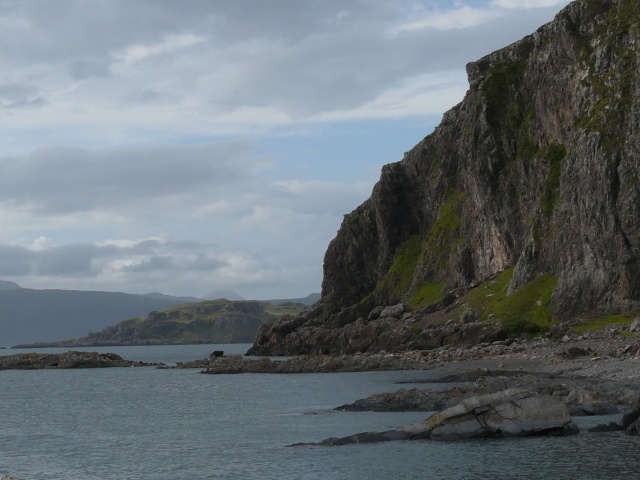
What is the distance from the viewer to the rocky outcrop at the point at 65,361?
169 metres

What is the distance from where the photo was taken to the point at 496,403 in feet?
163

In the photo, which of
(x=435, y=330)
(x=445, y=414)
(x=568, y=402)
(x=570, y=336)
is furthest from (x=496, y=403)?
(x=435, y=330)

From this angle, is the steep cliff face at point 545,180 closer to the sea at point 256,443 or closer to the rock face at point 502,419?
the sea at point 256,443

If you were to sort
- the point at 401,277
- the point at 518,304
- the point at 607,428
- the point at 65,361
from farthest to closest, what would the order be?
the point at 401,277, the point at 65,361, the point at 518,304, the point at 607,428

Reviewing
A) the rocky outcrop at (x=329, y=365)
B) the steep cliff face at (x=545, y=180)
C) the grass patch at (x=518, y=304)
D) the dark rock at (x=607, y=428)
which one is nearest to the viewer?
the dark rock at (x=607, y=428)

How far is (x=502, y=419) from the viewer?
49125 mm

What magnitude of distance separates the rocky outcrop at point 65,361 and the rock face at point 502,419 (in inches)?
4956

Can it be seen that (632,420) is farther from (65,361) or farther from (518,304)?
(65,361)

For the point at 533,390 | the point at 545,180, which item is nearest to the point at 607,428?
the point at 533,390

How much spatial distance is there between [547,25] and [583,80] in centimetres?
2519

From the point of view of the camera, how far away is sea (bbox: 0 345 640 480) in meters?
43.5

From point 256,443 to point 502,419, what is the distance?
16.9 metres

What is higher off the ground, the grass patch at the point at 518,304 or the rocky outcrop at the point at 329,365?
the grass patch at the point at 518,304

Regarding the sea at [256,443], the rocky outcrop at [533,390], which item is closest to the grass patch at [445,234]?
the sea at [256,443]
